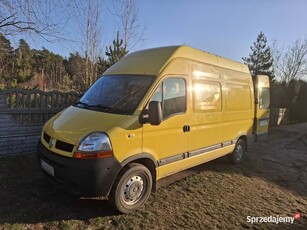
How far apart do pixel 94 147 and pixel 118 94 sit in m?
1.20

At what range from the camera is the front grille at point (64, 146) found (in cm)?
357

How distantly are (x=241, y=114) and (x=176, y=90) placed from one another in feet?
9.97

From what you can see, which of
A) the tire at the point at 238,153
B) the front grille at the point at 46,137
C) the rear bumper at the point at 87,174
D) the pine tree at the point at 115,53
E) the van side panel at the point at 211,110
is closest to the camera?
the rear bumper at the point at 87,174

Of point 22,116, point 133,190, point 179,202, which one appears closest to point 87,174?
point 133,190

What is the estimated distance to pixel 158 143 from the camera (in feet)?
14.0

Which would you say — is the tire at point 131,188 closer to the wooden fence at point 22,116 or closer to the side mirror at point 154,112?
the side mirror at point 154,112

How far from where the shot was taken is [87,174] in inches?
135

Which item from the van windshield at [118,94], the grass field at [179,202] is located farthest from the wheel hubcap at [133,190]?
the van windshield at [118,94]

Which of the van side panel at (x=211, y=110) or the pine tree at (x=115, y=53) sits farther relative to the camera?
the pine tree at (x=115, y=53)

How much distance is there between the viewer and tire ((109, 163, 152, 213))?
3.73 m

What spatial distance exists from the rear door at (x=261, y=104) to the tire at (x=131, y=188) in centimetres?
493

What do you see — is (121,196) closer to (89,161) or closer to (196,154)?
(89,161)

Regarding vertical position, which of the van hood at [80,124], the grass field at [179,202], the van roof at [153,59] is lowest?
the grass field at [179,202]

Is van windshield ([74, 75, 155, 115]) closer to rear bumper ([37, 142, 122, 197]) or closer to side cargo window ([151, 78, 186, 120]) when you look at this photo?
side cargo window ([151, 78, 186, 120])
